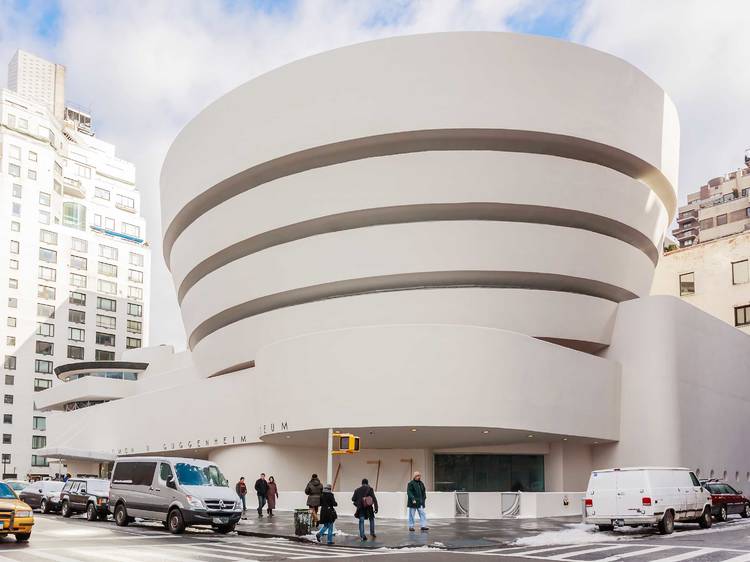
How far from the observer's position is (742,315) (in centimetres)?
5700

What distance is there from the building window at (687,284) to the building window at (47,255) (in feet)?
231

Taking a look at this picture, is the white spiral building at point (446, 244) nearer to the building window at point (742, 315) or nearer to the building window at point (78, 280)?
the building window at point (742, 315)

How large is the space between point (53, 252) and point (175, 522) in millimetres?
81138

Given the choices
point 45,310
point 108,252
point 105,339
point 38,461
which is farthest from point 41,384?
point 108,252

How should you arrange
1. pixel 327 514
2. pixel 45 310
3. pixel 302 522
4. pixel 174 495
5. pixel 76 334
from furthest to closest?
pixel 76 334, pixel 45 310, pixel 174 495, pixel 302 522, pixel 327 514

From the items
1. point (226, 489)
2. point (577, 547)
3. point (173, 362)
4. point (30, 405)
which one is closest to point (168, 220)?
point (173, 362)

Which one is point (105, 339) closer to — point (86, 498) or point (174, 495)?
point (86, 498)

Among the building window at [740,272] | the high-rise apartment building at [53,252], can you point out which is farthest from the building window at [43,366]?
the building window at [740,272]

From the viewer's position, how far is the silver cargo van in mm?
25109

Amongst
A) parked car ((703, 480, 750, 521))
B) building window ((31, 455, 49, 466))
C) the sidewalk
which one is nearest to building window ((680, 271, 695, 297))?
parked car ((703, 480, 750, 521))

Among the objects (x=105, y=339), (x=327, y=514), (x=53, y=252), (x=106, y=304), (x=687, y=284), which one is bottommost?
(x=327, y=514)

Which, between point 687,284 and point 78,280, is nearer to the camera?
point 687,284

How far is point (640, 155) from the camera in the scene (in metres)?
43.6

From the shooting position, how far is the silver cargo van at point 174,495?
25109mm
